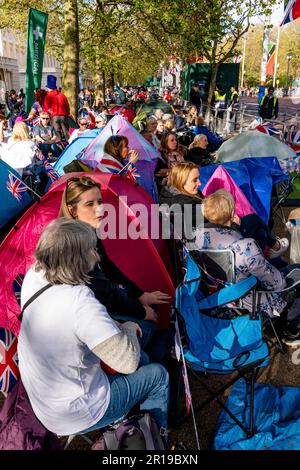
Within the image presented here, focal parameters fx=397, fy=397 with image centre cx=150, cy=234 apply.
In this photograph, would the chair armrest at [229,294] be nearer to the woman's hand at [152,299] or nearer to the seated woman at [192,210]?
the woman's hand at [152,299]

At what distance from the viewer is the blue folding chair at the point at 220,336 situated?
8.05 ft

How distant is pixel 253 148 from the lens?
6.26 metres

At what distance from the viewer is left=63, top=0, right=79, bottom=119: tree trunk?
34.4 ft

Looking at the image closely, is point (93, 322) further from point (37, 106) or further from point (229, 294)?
point (37, 106)

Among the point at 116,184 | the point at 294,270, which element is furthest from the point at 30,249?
the point at 294,270

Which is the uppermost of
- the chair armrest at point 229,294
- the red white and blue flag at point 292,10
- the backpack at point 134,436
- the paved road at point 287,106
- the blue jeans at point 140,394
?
the red white and blue flag at point 292,10

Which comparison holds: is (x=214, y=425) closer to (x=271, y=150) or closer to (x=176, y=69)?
(x=271, y=150)

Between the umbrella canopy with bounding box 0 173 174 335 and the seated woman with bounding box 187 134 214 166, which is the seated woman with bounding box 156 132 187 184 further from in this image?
the umbrella canopy with bounding box 0 173 174 335

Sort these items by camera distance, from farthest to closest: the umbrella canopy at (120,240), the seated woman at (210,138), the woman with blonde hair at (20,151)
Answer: the seated woman at (210,138) → the woman with blonde hair at (20,151) → the umbrella canopy at (120,240)

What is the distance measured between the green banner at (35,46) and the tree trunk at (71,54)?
2292mm

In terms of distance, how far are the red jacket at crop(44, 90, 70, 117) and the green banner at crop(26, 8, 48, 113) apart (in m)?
1.20

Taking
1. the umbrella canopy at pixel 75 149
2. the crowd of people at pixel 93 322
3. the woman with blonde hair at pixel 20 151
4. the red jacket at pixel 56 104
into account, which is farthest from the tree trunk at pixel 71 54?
the crowd of people at pixel 93 322

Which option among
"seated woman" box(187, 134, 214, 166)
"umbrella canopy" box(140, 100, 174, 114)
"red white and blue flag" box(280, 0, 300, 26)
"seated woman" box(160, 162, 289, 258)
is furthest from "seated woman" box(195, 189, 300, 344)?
"umbrella canopy" box(140, 100, 174, 114)

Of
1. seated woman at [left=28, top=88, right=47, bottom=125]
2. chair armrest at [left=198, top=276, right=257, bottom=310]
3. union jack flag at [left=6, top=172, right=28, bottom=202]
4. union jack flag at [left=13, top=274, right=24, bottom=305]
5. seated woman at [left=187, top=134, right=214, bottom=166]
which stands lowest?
union jack flag at [left=13, top=274, right=24, bottom=305]
